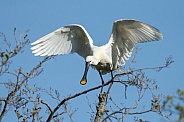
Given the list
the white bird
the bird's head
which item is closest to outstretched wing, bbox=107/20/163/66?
the white bird

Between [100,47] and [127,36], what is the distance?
2.04ft

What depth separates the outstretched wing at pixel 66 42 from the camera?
10.8 m

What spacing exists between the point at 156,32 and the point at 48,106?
3.18 m

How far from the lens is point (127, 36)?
421 inches

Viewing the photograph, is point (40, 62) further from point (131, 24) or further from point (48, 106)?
point (131, 24)

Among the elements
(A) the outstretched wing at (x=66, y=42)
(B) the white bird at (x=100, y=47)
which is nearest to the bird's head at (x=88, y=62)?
(B) the white bird at (x=100, y=47)

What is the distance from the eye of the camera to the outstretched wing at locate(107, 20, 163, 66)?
10278 millimetres

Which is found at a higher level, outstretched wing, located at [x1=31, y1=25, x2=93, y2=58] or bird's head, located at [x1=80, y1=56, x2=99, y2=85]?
outstretched wing, located at [x1=31, y1=25, x2=93, y2=58]

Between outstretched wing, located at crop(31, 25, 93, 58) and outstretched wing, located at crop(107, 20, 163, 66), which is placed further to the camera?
outstretched wing, located at crop(31, 25, 93, 58)

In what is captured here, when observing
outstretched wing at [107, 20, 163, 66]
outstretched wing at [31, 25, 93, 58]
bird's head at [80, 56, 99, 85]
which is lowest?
bird's head at [80, 56, 99, 85]

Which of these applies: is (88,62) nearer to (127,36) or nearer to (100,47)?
(100,47)

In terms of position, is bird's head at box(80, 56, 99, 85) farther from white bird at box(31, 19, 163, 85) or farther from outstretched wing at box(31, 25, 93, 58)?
outstretched wing at box(31, 25, 93, 58)

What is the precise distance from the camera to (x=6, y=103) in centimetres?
816

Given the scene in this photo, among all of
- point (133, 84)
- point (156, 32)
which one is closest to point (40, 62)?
point (133, 84)
